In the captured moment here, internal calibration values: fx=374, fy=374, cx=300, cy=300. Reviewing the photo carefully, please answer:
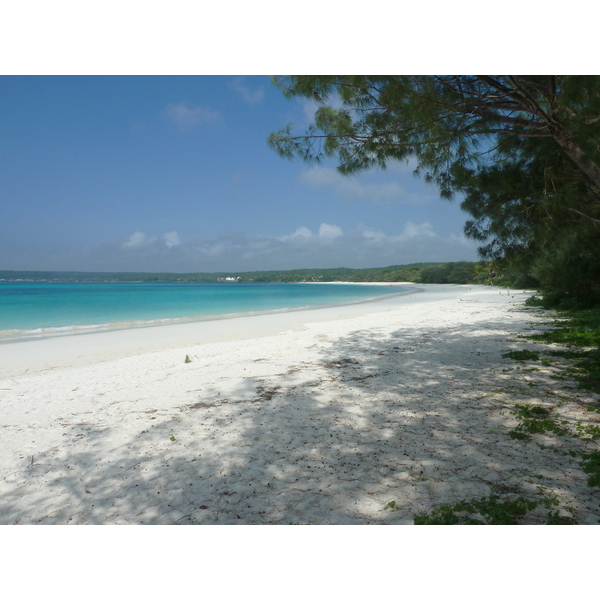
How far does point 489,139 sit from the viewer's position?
4.58 meters

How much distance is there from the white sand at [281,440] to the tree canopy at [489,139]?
214 centimetres

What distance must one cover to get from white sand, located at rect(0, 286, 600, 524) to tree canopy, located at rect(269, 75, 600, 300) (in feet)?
7.04

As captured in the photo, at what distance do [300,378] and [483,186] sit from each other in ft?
12.7

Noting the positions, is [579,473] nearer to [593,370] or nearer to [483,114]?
[593,370]

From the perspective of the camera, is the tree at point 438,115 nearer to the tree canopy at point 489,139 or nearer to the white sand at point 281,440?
the tree canopy at point 489,139

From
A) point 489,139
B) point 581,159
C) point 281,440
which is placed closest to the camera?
point 281,440

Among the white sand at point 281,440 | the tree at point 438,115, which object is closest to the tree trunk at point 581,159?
the tree at point 438,115

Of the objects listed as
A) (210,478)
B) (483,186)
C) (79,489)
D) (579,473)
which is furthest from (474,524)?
(483,186)

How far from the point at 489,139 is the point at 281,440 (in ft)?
14.0

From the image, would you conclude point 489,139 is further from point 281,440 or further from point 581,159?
point 281,440

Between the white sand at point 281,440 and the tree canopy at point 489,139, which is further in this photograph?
the tree canopy at point 489,139

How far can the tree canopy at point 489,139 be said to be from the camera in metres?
3.48

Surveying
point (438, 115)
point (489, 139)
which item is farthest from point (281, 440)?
point (489, 139)

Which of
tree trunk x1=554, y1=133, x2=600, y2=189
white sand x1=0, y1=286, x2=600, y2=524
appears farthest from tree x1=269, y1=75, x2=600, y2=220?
white sand x1=0, y1=286, x2=600, y2=524
